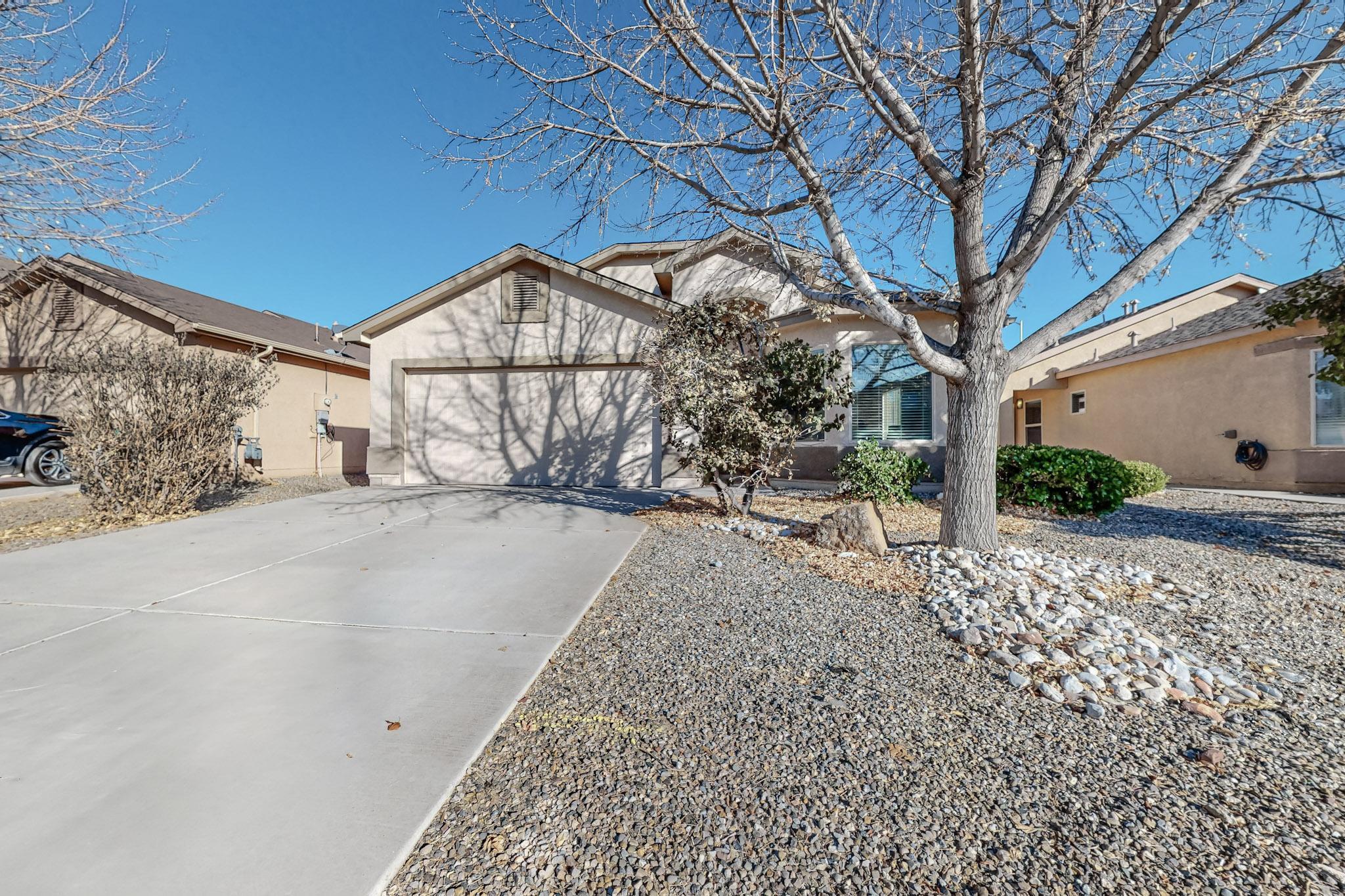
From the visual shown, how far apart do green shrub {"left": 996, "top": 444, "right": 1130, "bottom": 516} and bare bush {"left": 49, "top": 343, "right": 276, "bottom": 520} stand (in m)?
10.3

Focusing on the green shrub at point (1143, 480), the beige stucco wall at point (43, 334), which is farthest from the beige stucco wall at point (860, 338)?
the beige stucco wall at point (43, 334)

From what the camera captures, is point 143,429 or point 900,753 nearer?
point 900,753

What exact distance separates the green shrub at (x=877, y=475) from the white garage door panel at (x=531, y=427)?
3.55 meters

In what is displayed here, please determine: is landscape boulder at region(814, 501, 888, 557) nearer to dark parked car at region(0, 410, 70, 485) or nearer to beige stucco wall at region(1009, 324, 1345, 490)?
beige stucco wall at region(1009, 324, 1345, 490)

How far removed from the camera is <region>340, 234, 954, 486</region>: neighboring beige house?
9578mm

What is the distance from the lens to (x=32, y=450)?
8836 millimetres

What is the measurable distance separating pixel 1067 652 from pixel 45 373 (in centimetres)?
1699

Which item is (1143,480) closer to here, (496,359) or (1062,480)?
(1062,480)

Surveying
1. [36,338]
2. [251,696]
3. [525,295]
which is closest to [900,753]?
[251,696]

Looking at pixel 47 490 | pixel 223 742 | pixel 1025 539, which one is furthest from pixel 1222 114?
pixel 47 490

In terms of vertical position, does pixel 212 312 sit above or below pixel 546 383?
above

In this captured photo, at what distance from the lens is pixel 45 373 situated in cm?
1047

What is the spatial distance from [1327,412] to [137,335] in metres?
21.7

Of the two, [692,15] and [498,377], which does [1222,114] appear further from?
[498,377]
